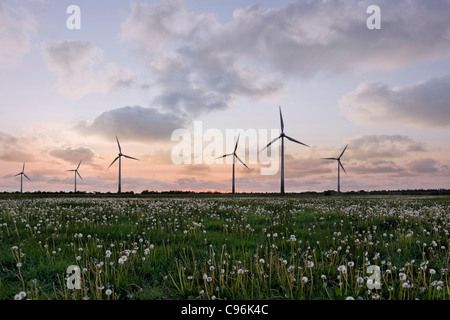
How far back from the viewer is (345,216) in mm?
13961

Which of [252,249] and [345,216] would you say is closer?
[252,249]

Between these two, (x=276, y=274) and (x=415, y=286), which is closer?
(x=415, y=286)

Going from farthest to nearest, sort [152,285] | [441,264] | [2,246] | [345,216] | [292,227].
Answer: [345,216]
[292,227]
[2,246]
[441,264]
[152,285]

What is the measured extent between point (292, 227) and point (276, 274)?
5.42 m

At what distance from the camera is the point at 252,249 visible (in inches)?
319

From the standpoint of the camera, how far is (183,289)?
530 cm

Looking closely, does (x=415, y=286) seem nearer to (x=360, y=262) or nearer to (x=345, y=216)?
(x=360, y=262)
